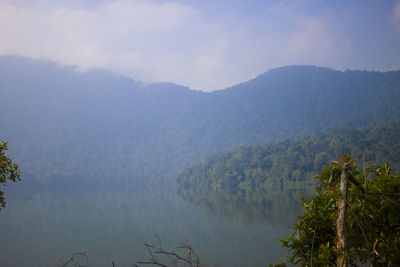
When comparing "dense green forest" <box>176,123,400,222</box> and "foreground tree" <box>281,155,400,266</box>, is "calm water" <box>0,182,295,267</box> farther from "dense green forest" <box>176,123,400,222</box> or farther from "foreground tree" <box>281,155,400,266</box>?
"dense green forest" <box>176,123,400,222</box>

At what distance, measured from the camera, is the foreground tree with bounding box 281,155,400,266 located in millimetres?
2508

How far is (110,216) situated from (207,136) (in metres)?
135

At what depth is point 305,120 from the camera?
166m

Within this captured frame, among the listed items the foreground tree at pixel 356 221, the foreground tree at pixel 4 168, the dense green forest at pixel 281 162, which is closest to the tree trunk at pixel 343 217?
the foreground tree at pixel 356 221

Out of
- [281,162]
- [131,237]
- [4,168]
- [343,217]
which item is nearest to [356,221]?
[343,217]

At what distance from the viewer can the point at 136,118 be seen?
6885 inches

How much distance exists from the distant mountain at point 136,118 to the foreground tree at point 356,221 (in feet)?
352

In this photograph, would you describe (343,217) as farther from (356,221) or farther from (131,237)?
(131,237)

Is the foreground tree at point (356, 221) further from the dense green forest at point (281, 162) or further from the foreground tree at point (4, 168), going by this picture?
the dense green forest at point (281, 162)

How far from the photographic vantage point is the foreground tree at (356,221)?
2508 millimetres

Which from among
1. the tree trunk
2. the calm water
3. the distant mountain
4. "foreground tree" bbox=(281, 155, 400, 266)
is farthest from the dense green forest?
the tree trunk

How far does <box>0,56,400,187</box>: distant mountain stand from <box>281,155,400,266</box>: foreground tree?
107276 mm

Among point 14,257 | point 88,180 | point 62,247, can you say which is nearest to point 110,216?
point 62,247

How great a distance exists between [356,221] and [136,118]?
578ft
